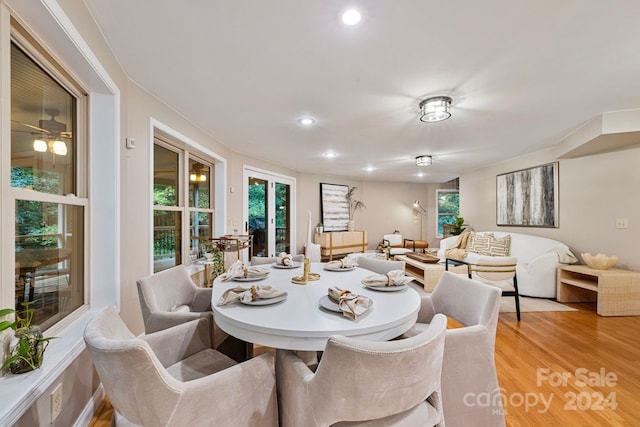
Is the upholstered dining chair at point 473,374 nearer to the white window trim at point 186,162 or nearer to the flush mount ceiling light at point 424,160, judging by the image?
the white window trim at point 186,162

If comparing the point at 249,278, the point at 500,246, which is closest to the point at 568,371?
the point at 249,278

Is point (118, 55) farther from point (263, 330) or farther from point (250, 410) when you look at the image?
point (250, 410)

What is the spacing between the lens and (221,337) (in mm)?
1737

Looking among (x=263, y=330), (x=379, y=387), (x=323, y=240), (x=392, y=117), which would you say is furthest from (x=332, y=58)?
(x=323, y=240)

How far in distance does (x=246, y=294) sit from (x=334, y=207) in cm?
632

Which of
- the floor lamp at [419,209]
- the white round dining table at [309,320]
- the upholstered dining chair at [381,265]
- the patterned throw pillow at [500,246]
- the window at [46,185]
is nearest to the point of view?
the white round dining table at [309,320]

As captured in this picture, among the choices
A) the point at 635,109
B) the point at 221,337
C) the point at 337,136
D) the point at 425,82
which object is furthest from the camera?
the point at 337,136

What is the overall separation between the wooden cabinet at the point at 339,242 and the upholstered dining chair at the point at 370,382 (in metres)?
5.78

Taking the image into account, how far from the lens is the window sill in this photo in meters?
0.94

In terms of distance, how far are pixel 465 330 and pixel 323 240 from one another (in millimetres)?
5603

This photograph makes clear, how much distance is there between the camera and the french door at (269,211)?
5.22 m

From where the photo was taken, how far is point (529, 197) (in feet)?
15.8

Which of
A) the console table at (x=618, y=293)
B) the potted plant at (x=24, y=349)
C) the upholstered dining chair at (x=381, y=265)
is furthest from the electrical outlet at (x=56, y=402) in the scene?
the console table at (x=618, y=293)

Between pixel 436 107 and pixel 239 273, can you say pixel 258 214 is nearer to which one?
pixel 239 273
